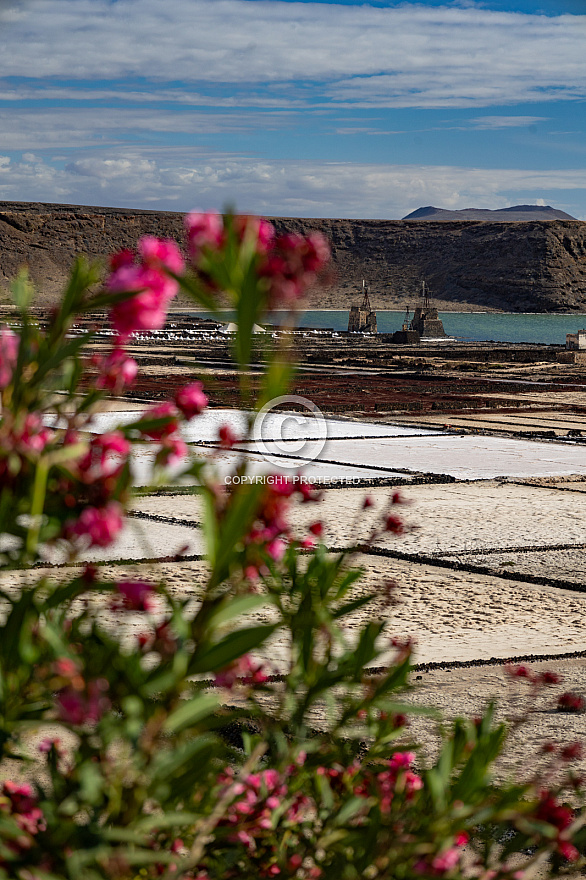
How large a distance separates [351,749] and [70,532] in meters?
0.92

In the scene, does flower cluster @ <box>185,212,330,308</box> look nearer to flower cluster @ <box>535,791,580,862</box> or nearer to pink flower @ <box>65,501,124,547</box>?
pink flower @ <box>65,501,124,547</box>

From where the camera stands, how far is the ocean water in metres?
77.5

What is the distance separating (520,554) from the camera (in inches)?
304

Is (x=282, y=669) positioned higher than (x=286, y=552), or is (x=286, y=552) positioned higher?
(x=286, y=552)

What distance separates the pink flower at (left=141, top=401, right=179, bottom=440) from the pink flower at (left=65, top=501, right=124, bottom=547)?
7.8 inches

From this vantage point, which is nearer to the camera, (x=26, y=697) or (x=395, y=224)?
(x=26, y=697)

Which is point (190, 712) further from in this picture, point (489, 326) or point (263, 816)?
point (489, 326)

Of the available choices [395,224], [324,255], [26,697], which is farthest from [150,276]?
[395,224]

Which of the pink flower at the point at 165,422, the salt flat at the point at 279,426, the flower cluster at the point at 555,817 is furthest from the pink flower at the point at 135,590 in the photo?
the salt flat at the point at 279,426

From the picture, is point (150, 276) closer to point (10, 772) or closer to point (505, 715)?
point (10, 772)

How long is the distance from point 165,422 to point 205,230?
0.33 metres

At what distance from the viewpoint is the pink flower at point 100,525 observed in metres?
1.54

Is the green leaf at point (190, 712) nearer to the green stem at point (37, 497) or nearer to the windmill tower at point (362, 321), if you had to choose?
the green stem at point (37, 497)

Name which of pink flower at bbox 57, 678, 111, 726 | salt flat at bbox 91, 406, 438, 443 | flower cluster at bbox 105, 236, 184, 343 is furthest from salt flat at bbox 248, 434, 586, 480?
pink flower at bbox 57, 678, 111, 726
